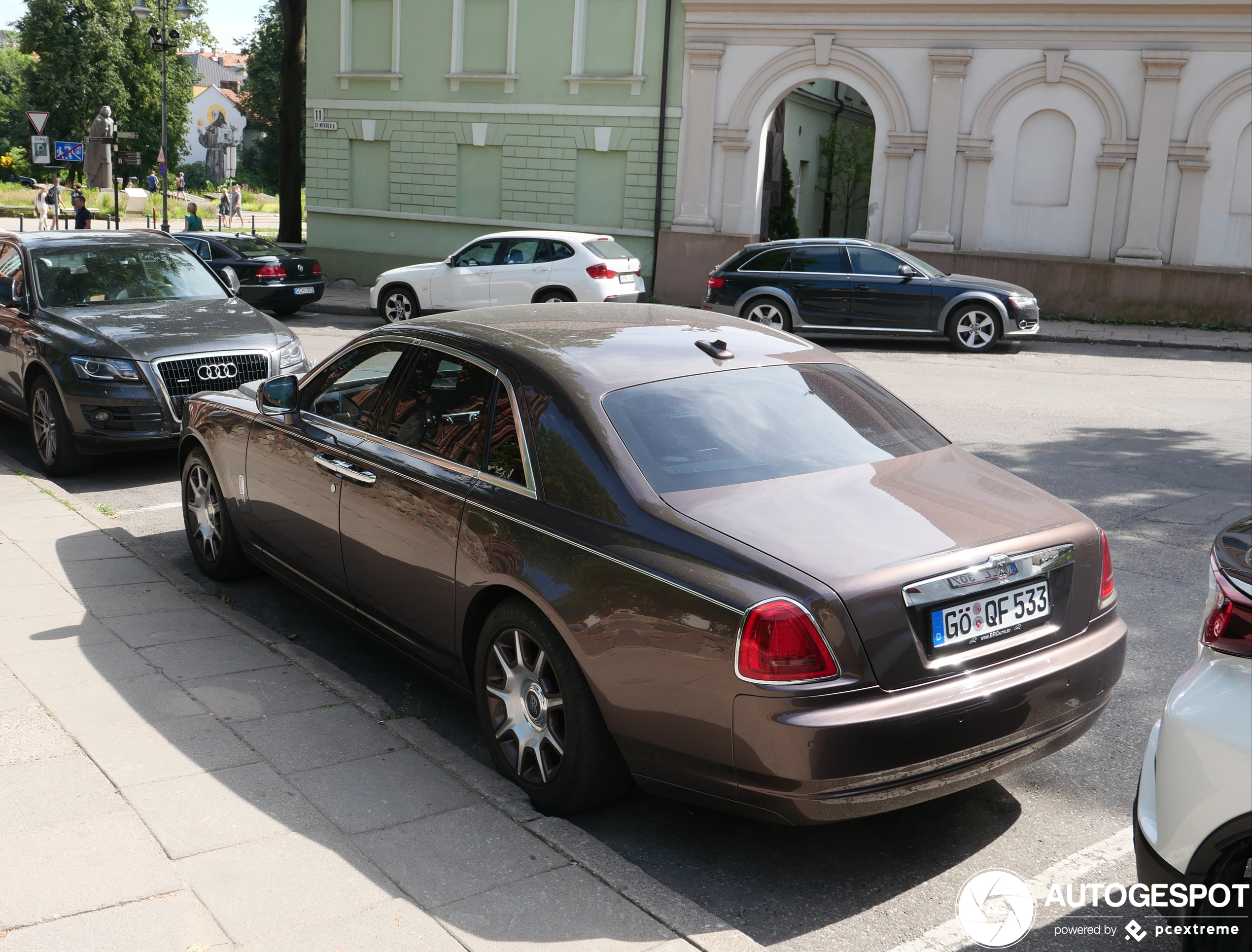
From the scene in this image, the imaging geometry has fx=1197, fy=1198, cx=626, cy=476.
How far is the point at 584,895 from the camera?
3.39 m

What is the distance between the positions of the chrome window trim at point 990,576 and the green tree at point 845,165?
29423 millimetres

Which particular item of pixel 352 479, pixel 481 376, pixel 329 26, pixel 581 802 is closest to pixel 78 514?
pixel 352 479

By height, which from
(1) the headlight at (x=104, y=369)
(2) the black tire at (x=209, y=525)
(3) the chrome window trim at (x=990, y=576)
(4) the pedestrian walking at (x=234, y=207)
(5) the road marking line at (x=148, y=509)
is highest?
(4) the pedestrian walking at (x=234, y=207)

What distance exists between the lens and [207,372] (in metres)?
8.93

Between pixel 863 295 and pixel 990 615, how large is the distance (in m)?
14.9

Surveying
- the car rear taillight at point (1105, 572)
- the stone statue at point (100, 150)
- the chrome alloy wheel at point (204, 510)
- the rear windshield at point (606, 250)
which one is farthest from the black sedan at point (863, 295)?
the stone statue at point (100, 150)

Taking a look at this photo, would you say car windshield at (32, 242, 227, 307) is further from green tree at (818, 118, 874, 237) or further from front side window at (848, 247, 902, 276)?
green tree at (818, 118, 874, 237)

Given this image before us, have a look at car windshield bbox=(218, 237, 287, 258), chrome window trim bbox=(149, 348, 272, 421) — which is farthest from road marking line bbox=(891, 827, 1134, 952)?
car windshield bbox=(218, 237, 287, 258)

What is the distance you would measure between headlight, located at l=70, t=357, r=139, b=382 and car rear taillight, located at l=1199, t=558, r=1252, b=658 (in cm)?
774

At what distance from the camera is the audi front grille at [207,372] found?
880 centimetres

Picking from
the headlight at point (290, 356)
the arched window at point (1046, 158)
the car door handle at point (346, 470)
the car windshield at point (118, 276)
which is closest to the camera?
the car door handle at point (346, 470)

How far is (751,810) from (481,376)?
6.44 ft

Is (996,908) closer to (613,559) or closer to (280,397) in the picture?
(613,559)

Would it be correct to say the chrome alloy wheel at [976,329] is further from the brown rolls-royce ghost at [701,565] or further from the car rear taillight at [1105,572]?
the car rear taillight at [1105,572]
